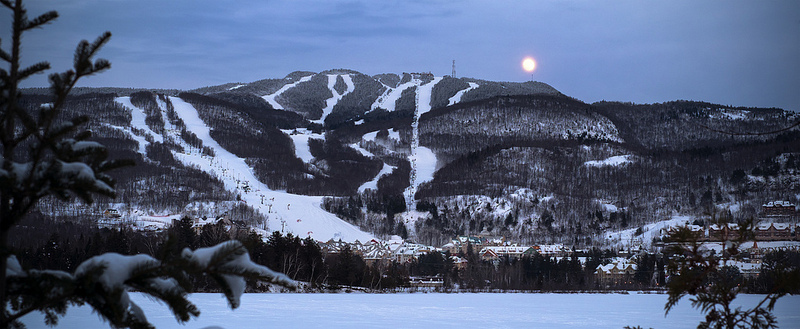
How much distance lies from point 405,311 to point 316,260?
3200cm

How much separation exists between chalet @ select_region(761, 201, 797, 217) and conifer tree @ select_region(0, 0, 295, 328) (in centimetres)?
17755

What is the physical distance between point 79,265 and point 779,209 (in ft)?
596


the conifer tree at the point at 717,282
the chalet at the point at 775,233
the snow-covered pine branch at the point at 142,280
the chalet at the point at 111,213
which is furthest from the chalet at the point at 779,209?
the snow-covered pine branch at the point at 142,280

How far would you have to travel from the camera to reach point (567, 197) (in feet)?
638

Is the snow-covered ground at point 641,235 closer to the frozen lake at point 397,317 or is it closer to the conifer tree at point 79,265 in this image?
the frozen lake at point 397,317

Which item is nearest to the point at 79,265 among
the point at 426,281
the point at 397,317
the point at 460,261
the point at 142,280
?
the point at 142,280

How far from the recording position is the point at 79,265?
4.05 m

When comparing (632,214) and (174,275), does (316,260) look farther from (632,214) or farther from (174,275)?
(632,214)

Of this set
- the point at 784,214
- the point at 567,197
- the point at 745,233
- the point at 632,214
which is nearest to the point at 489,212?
the point at 567,197

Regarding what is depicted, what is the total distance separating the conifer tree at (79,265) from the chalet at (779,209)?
178 metres

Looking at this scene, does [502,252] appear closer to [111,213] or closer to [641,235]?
[641,235]

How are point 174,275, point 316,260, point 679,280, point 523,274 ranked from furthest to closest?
point 523,274 < point 316,260 < point 679,280 < point 174,275

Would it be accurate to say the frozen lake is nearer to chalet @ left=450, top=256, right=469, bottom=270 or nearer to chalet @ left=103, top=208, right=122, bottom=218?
→ chalet @ left=450, top=256, right=469, bottom=270

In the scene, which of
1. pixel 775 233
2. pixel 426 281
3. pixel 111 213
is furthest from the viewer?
pixel 111 213
